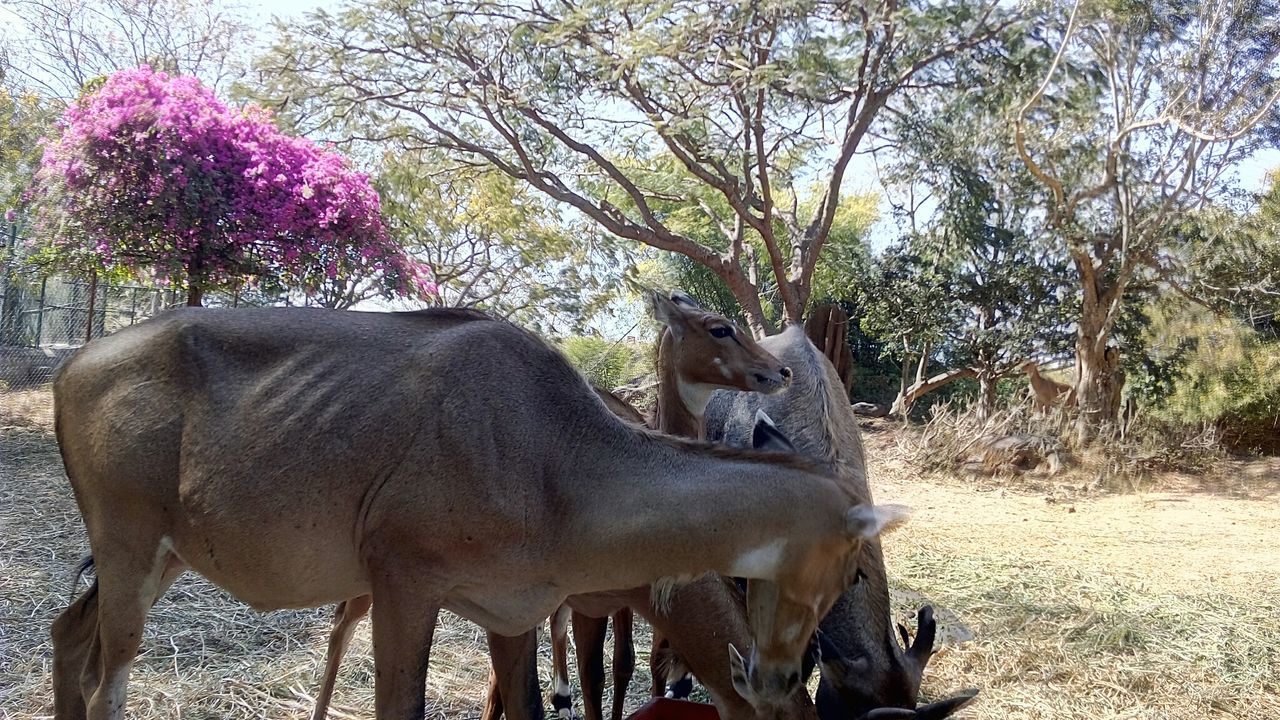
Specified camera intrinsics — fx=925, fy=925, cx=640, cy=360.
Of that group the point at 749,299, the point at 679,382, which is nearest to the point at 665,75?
the point at 749,299

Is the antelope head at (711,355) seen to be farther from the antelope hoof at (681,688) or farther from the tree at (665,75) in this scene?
the tree at (665,75)

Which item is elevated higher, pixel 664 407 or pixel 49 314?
pixel 49 314

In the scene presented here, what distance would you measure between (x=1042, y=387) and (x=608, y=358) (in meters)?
8.82

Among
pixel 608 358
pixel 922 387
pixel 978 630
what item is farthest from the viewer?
pixel 608 358

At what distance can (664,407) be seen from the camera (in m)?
5.65

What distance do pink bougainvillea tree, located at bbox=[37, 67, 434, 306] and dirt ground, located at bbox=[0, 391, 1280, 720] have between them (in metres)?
2.43

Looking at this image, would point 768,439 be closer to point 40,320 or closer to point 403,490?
point 403,490

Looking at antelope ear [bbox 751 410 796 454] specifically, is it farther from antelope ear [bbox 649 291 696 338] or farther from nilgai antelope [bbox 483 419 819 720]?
antelope ear [bbox 649 291 696 338]

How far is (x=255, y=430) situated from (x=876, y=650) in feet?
8.17

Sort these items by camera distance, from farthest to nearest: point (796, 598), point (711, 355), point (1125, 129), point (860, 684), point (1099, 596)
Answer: point (1125, 129) < point (1099, 596) < point (711, 355) < point (860, 684) < point (796, 598)

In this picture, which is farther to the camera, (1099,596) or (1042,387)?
(1042,387)

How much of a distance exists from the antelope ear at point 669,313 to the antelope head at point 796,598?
8.99ft

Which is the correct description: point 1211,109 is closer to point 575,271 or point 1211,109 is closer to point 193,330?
point 575,271

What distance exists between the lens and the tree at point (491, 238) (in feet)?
52.2
